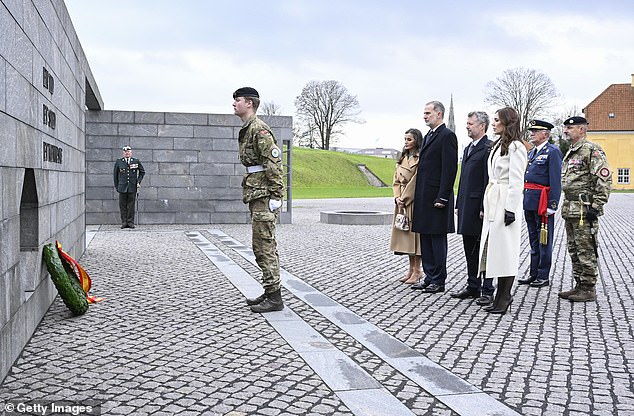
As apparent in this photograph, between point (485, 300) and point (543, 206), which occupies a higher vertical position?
point (543, 206)

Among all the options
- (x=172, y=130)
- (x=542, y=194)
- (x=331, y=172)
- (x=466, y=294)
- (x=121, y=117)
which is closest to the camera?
(x=466, y=294)

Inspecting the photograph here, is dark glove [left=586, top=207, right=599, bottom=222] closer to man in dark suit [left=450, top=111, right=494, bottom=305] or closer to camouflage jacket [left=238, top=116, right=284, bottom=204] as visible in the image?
man in dark suit [left=450, top=111, right=494, bottom=305]

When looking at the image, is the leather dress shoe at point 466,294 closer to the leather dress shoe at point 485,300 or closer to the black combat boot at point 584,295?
the leather dress shoe at point 485,300

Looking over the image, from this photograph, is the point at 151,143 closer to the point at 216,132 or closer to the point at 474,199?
the point at 216,132

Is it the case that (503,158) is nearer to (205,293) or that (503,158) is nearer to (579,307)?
(579,307)

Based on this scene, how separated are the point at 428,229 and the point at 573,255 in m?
1.62

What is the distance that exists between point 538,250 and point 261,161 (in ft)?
13.4

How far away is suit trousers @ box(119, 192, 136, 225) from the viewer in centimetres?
1692

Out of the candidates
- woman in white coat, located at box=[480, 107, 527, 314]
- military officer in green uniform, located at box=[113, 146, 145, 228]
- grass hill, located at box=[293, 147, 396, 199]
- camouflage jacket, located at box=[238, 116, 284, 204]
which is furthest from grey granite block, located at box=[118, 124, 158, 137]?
grass hill, located at box=[293, 147, 396, 199]

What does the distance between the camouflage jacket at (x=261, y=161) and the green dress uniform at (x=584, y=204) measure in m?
3.30

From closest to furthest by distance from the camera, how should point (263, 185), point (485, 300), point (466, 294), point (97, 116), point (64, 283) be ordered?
point (64, 283) < point (263, 185) < point (485, 300) < point (466, 294) < point (97, 116)

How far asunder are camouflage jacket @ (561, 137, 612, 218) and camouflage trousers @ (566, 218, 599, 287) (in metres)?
0.15

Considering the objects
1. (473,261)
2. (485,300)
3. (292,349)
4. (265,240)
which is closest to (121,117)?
(265,240)

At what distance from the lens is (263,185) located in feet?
22.3
